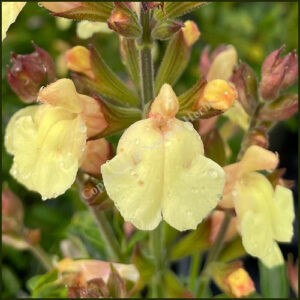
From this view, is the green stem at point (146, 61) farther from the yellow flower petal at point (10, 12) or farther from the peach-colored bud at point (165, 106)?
the yellow flower petal at point (10, 12)

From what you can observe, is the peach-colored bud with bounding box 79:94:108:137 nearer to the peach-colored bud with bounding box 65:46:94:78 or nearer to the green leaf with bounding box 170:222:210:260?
the peach-colored bud with bounding box 65:46:94:78

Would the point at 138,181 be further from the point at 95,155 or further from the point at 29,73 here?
the point at 29,73

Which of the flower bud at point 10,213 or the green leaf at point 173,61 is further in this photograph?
the flower bud at point 10,213

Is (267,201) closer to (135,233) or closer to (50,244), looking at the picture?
(135,233)

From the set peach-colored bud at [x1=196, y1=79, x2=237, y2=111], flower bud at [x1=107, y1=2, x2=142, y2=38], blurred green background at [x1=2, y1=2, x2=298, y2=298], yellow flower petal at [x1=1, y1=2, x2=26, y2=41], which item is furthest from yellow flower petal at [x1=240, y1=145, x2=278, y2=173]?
blurred green background at [x1=2, y1=2, x2=298, y2=298]

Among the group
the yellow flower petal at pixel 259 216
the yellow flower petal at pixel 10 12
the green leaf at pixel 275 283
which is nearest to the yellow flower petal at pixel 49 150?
the yellow flower petal at pixel 10 12

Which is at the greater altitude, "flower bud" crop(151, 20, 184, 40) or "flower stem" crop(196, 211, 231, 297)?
"flower bud" crop(151, 20, 184, 40)

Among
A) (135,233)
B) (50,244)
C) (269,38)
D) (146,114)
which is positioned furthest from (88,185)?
(269,38)

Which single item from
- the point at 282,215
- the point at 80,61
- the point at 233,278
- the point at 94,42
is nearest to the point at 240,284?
the point at 233,278
